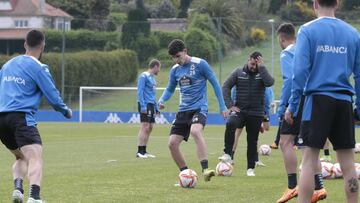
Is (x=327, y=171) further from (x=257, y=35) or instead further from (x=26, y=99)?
(x=257, y=35)

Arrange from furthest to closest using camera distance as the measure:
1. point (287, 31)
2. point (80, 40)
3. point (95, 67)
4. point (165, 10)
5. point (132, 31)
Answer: point (165, 10), point (80, 40), point (132, 31), point (95, 67), point (287, 31)

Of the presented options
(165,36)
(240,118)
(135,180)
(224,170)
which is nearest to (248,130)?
(240,118)

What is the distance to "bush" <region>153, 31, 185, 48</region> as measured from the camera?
49.6 metres

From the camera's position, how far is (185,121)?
13.4 meters

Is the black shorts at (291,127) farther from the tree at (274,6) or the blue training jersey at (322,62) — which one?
the tree at (274,6)

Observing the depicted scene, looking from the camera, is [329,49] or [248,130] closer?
[329,49]

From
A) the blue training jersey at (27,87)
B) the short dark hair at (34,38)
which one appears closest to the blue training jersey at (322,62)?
the blue training jersey at (27,87)

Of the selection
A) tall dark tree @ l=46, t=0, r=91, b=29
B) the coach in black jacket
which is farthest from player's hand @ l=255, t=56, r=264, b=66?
tall dark tree @ l=46, t=0, r=91, b=29

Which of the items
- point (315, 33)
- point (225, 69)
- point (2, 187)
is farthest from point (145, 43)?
point (315, 33)

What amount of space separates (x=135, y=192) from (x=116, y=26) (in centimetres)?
4077

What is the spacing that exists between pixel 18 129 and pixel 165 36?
4105 cm

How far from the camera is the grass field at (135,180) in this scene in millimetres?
11188

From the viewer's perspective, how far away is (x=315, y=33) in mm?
8125

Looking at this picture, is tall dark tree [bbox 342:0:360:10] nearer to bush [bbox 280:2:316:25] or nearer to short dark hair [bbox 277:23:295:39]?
bush [bbox 280:2:316:25]
